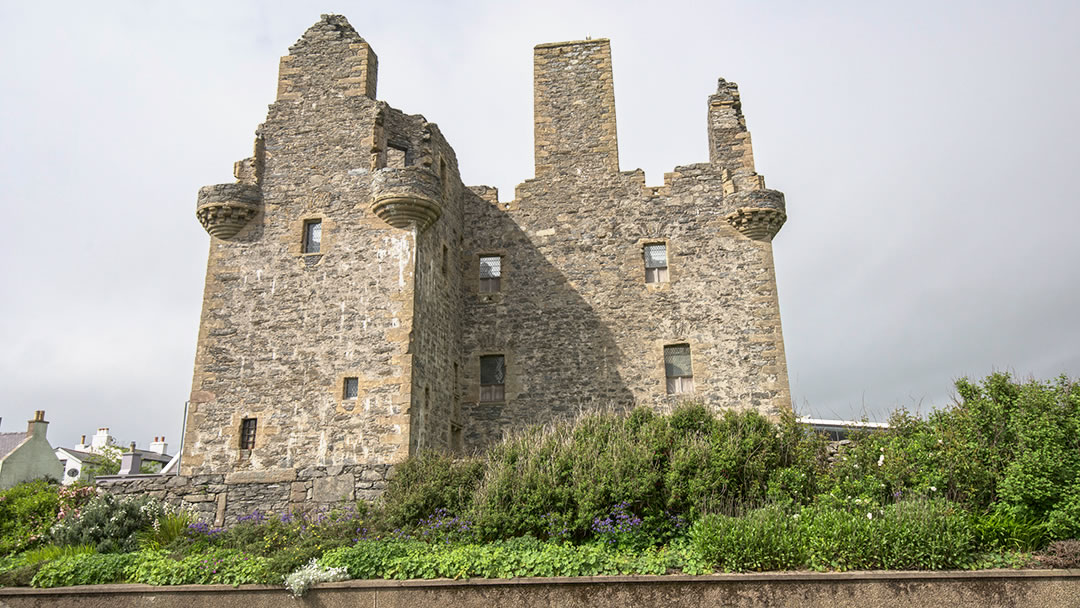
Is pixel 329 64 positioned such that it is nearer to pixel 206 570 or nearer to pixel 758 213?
pixel 758 213

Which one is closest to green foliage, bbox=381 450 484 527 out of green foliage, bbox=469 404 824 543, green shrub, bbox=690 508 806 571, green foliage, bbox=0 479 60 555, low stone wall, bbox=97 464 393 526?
green foliage, bbox=469 404 824 543

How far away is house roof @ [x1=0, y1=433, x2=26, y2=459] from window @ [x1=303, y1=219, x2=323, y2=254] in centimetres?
2443

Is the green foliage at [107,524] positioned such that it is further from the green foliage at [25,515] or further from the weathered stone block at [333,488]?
the weathered stone block at [333,488]

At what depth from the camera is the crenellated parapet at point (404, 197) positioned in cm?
1608

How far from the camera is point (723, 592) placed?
9586mm

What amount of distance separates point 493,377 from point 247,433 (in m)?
6.07

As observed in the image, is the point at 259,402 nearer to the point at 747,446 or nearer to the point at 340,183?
the point at 340,183

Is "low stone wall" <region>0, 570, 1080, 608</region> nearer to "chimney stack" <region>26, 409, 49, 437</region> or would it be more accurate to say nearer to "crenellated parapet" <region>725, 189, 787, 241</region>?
"crenellated parapet" <region>725, 189, 787, 241</region>

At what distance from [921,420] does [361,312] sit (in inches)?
430

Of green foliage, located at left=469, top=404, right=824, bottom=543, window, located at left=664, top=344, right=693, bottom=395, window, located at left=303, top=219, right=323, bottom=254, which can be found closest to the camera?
green foliage, located at left=469, top=404, right=824, bottom=543

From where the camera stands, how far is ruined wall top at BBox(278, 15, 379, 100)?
1786 cm

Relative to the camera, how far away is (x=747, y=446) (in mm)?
12664

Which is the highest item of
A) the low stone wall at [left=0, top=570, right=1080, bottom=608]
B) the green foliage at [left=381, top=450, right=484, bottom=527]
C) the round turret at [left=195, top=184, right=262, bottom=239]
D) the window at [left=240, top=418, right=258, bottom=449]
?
the round turret at [left=195, top=184, right=262, bottom=239]

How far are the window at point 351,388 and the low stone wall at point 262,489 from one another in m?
1.45
